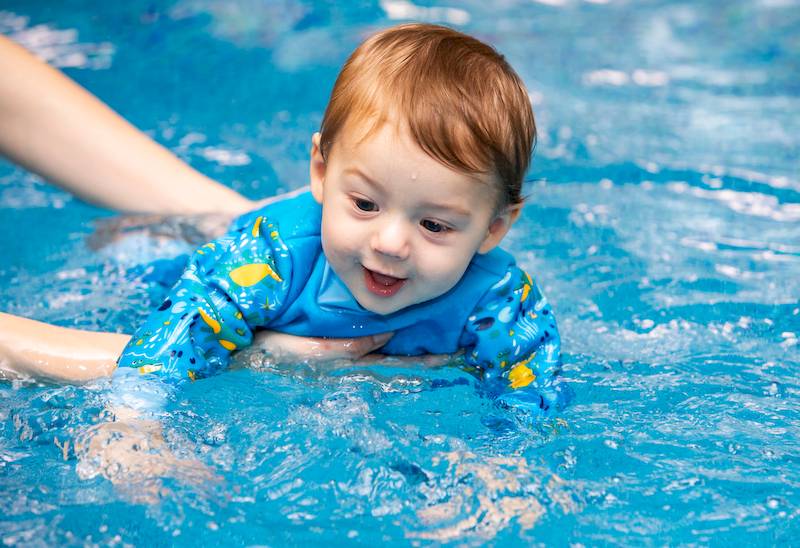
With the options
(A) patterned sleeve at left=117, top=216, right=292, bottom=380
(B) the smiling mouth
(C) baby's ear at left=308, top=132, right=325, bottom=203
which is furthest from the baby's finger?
(C) baby's ear at left=308, top=132, right=325, bottom=203

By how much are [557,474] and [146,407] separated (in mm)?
962

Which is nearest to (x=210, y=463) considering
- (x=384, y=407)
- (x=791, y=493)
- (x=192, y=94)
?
(x=384, y=407)

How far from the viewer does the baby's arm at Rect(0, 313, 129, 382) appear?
2.49 meters

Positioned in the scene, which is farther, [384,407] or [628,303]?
[628,303]

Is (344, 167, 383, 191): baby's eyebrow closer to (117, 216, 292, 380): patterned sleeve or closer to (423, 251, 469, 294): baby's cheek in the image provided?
(423, 251, 469, 294): baby's cheek

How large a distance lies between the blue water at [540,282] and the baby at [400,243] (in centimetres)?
12

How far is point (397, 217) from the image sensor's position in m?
2.30

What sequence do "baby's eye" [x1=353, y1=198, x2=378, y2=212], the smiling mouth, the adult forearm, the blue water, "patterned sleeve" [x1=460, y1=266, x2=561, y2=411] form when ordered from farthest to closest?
the adult forearm, "patterned sleeve" [x1=460, y1=266, x2=561, y2=411], the smiling mouth, "baby's eye" [x1=353, y1=198, x2=378, y2=212], the blue water

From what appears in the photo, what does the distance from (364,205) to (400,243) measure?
0.13 m

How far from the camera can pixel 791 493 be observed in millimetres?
2377

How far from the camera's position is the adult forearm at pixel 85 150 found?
10.8ft

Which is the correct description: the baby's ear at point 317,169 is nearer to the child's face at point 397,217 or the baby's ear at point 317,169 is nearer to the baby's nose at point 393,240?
the child's face at point 397,217

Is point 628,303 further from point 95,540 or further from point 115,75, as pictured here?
point 115,75

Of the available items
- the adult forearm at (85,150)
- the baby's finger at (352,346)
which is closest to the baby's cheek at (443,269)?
the baby's finger at (352,346)
